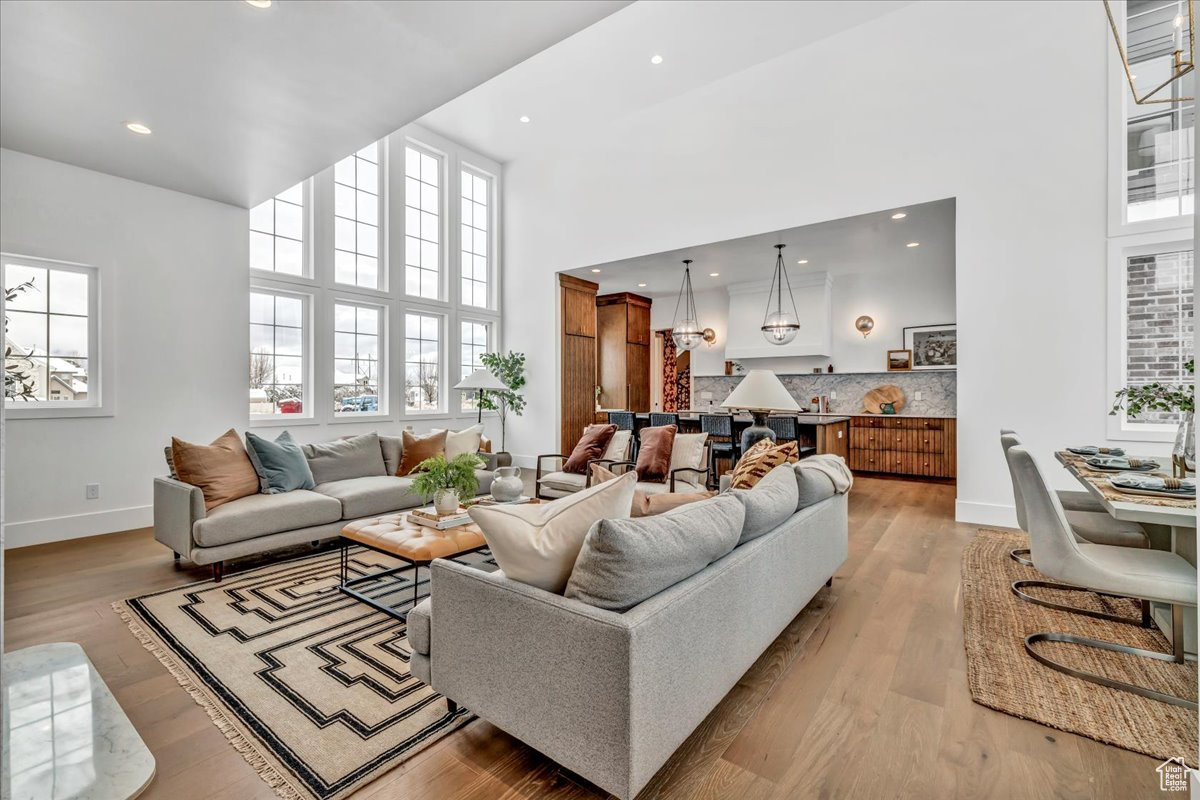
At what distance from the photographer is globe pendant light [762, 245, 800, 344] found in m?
7.04

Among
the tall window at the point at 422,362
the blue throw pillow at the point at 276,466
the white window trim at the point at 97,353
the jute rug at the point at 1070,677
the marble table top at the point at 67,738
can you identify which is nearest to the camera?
the marble table top at the point at 67,738

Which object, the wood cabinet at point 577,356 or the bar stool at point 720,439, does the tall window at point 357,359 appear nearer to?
the wood cabinet at point 577,356

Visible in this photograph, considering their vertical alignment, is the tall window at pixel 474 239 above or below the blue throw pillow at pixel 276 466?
above

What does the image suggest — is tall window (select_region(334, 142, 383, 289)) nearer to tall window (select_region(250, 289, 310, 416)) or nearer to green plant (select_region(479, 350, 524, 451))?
tall window (select_region(250, 289, 310, 416))

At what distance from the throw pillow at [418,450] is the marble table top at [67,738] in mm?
2699

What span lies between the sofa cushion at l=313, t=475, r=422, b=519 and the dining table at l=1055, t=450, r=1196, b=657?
3952 mm

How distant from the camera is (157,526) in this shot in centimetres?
377

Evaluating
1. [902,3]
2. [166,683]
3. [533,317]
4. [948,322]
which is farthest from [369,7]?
[948,322]

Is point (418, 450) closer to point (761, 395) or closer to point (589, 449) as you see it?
point (589, 449)

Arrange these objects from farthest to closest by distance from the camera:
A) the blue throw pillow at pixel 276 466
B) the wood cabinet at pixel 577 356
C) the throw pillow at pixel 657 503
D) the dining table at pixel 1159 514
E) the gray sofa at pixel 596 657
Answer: the wood cabinet at pixel 577 356
the blue throw pillow at pixel 276 466
the throw pillow at pixel 657 503
the dining table at pixel 1159 514
the gray sofa at pixel 596 657

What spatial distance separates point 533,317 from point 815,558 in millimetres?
5898

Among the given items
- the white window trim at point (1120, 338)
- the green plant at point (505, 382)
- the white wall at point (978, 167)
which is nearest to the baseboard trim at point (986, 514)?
the white wall at point (978, 167)

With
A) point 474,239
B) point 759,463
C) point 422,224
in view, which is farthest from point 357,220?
point 759,463

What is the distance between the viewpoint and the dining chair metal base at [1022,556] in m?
3.67
